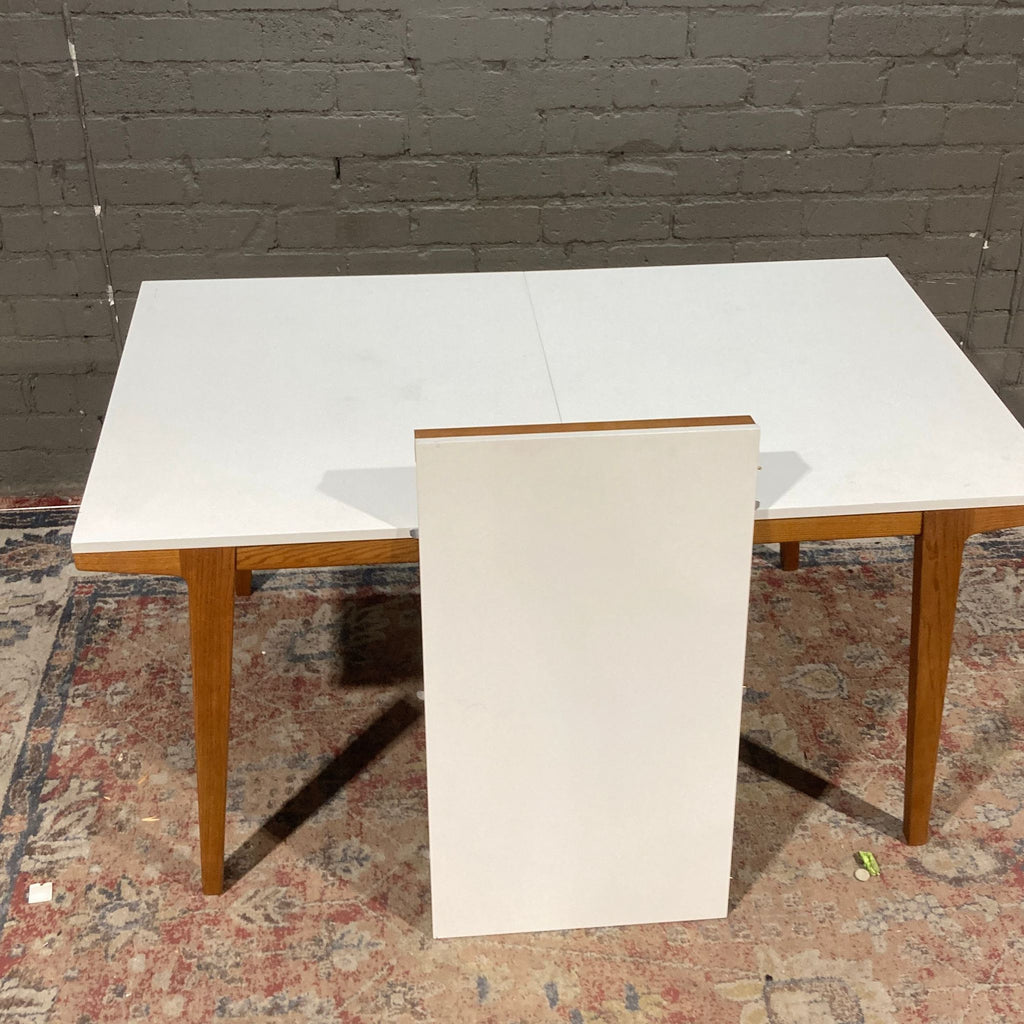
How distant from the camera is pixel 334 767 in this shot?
2297 mm

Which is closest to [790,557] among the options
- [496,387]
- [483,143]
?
[496,387]

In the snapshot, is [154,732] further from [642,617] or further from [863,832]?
[863,832]

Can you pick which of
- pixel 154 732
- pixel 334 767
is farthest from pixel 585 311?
pixel 154 732

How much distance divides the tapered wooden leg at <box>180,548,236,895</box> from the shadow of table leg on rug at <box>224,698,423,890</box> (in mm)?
87

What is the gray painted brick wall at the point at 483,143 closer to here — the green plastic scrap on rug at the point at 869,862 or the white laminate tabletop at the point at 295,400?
the white laminate tabletop at the point at 295,400

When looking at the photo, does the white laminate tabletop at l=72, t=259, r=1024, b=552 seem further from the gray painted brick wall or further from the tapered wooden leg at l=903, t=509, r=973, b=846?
the gray painted brick wall

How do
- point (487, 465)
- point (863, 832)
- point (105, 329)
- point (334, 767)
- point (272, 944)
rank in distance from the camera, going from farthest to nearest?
point (105, 329) → point (334, 767) → point (863, 832) → point (272, 944) → point (487, 465)

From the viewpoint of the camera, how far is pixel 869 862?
2.09 m

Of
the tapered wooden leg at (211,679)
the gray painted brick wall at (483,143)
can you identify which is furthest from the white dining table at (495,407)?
the gray painted brick wall at (483,143)

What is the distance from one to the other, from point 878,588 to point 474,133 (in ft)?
4.31

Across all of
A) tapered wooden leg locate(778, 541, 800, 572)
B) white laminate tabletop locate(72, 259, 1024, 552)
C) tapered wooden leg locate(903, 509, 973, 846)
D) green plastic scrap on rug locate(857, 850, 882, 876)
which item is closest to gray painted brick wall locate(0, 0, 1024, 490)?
white laminate tabletop locate(72, 259, 1024, 552)

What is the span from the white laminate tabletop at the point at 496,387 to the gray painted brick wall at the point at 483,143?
0.45 m

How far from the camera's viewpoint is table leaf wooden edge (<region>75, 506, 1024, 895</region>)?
1729mm

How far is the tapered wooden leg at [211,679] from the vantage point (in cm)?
174
